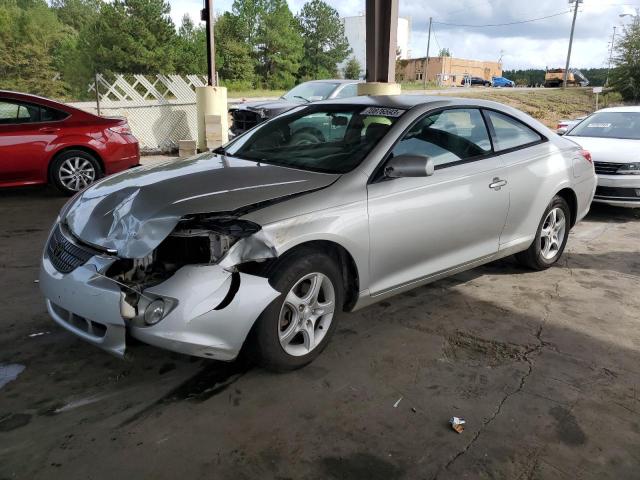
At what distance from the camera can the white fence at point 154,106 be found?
1212 centimetres

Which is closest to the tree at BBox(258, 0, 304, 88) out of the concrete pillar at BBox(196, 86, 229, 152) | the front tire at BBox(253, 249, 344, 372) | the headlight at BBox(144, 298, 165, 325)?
the concrete pillar at BBox(196, 86, 229, 152)

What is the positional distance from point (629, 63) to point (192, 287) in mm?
40298

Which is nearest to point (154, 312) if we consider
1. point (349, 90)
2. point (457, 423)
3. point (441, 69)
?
point (457, 423)

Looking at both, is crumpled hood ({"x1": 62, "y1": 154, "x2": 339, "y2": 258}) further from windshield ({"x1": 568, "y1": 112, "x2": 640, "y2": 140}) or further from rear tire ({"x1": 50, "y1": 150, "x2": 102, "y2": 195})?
windshield ({"x1": 568, "y1": 112, "x2": 640, "y2": 140})

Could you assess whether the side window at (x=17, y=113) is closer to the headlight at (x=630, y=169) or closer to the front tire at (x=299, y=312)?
the front tire at (x=299, y=312)

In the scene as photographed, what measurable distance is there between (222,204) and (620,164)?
6224 mm

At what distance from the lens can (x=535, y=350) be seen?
3678 mm

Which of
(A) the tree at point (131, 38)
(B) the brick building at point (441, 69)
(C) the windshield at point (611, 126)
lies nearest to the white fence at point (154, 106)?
(C) the windshield at point (611, 126)

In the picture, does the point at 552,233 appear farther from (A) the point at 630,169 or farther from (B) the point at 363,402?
(B) the point at 363,402

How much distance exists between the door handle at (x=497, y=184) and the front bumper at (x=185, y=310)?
213 cm

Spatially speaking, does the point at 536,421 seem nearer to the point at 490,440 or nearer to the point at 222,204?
the point at 490,440

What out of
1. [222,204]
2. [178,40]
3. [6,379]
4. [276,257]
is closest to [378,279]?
[276,257]

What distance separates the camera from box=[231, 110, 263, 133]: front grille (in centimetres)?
1057

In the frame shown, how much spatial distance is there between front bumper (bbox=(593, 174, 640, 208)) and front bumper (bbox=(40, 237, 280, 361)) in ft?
19.8
